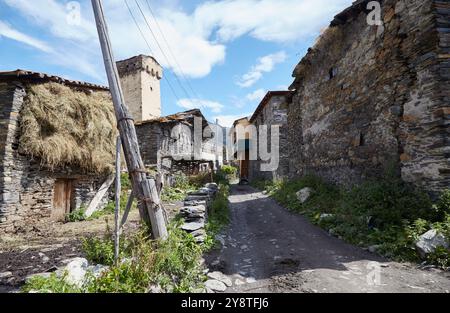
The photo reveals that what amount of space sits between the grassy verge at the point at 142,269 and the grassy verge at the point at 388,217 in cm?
322

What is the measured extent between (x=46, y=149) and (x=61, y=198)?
2.03 meters

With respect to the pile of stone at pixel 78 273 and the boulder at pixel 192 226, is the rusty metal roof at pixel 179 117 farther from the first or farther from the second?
the pile of stone at pixel 78 273

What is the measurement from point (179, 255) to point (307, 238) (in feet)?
9.56

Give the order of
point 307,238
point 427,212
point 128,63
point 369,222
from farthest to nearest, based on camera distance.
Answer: point 128,63 → point 307,238 → point 369,222 → point 427,212

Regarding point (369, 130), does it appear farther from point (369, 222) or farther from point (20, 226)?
point (20, 226)

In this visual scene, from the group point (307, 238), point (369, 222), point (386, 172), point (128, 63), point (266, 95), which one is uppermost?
point (128, 63)

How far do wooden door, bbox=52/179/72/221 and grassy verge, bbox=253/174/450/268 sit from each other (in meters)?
8.71

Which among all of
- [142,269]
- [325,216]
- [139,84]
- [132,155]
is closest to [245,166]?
[139,84]

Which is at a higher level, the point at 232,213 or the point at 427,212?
the point at 427,212

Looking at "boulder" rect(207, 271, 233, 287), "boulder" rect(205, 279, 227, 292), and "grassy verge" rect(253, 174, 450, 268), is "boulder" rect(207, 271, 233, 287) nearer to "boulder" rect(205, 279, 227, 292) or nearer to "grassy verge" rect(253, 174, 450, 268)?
"boulder" rect(205, 279, 227, 292)

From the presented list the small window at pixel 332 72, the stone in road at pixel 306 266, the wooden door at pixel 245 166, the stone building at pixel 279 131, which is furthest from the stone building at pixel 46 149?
the wooden door at pixel 245 166

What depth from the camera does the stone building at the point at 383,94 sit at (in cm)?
491

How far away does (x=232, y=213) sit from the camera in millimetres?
9148
